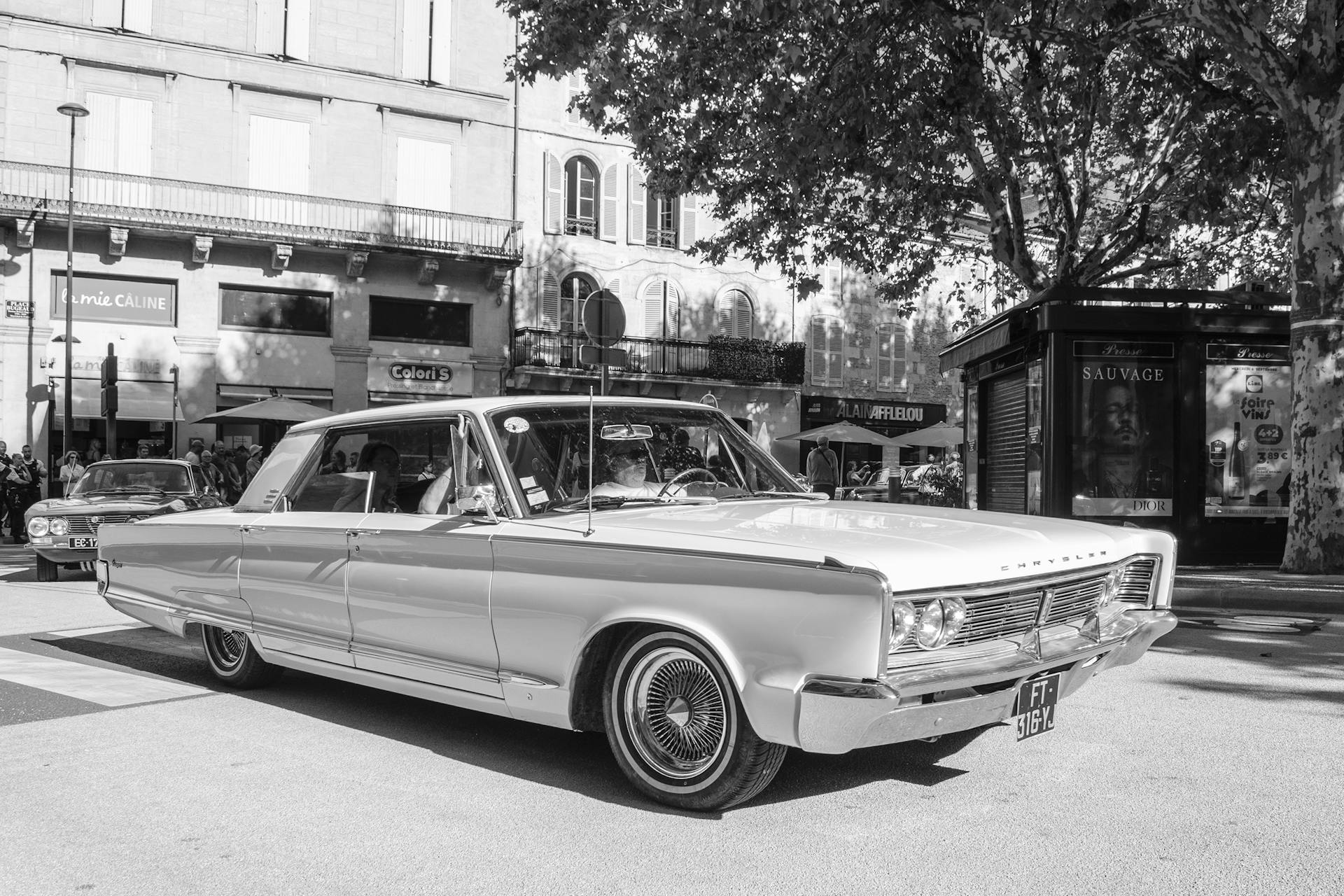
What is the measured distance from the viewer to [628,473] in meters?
4.99

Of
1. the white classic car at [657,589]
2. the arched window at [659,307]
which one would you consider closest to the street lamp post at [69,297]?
the arched window at [659,307]

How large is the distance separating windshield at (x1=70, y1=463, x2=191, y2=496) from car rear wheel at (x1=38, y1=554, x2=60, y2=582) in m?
0.80

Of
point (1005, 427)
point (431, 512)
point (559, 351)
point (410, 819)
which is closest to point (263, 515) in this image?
point (431, 512)

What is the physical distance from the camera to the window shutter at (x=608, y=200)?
31047 millimetres

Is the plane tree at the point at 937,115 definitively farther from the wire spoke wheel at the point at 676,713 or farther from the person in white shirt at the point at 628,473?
the wire spoke wheel at the point at 676,713

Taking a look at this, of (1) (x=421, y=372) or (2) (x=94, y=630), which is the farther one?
(1) (x=421, y=372)

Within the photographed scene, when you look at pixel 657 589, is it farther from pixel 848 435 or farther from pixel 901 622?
pixel 848 435

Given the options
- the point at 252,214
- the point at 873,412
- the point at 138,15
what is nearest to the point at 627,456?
the point at 252,214

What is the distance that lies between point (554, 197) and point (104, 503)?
1942cm

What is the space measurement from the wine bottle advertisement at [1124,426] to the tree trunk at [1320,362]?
1.45m

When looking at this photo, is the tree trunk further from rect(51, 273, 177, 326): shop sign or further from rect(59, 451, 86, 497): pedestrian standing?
rect(51, 273, 177, 326): shop sign

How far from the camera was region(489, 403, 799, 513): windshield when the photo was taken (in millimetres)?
4777

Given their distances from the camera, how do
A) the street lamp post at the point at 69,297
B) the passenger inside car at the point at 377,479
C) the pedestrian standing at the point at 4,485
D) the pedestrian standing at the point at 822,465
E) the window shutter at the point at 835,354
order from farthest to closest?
the window shutter at the point at 835,354, the street lamp post at the point at 69,297, the pedestrian standing at the point at 4,485, the pedestrian standing at the point at 822,465, the passenger inside car at the point at 377,479

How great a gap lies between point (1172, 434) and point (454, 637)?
10.7 metres
